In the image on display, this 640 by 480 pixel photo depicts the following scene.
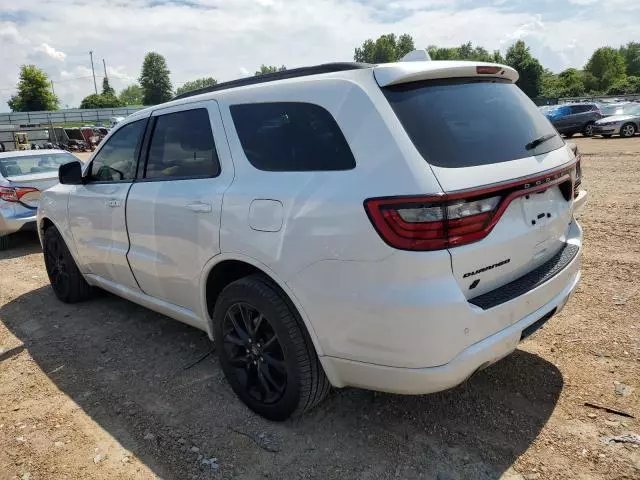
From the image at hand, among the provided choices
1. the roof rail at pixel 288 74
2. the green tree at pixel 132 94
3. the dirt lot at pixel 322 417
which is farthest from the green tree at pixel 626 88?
the green tree at pixel 132 94

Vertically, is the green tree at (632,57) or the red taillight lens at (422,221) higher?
the green tree at (632,57)

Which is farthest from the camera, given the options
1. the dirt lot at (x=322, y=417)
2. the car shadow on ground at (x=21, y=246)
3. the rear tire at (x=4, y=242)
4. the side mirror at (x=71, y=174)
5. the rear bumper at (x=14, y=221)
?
the rear tire at (x=4, y=242)

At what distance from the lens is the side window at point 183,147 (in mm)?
3115

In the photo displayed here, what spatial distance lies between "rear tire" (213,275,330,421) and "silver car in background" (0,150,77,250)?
560 cm

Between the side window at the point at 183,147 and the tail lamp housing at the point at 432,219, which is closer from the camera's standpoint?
the tail lamp housing at the point at 432,219

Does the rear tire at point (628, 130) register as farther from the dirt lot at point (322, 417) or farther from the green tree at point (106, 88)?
the green tree at point (106, 88)

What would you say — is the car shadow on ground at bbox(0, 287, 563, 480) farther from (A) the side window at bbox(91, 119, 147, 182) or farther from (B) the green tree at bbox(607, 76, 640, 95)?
(B) the green tree at bbox(607, 76, 640, 95)

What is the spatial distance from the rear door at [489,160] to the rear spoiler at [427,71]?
0.13 feet

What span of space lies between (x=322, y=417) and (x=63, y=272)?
339 cm

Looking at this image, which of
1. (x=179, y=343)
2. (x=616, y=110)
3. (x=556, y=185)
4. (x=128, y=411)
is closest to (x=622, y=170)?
(x=556, y=185)

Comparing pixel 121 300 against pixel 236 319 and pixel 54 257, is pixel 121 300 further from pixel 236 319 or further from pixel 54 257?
pixel 236 319

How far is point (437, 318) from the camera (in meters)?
2.12

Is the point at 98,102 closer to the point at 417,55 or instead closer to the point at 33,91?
the point at 33,91

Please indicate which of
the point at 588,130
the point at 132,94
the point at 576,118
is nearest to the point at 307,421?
the point at 588,130
